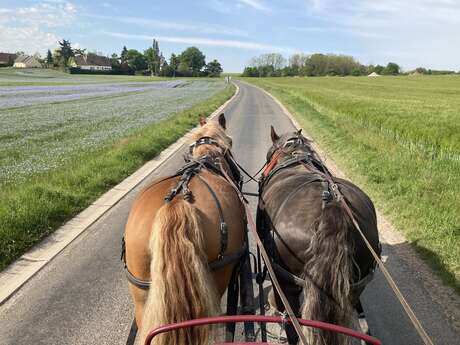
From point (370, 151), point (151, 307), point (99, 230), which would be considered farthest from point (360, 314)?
point (370, 151)

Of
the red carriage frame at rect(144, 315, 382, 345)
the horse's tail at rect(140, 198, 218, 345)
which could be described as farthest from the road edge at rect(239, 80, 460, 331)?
the horse's tail at rect(140, 198, 218, 345)

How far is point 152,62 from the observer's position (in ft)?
468

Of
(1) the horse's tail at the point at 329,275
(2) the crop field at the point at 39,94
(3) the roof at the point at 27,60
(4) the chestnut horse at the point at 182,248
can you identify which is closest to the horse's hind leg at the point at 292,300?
(1) the horse's tail at the point at 329,275

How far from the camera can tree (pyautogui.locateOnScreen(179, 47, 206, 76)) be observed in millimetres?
153875

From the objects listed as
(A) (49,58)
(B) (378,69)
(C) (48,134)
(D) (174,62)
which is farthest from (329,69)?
(C) (48,134)

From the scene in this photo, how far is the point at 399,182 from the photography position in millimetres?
8367

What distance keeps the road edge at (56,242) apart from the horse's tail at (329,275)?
3414 mm

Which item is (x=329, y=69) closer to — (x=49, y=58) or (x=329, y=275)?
(x=49, y=58)

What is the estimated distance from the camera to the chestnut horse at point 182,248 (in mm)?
2480

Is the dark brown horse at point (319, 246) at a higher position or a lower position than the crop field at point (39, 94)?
higher

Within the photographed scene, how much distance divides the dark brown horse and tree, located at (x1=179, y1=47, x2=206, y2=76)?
153m

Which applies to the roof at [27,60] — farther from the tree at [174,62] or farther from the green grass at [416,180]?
the green grass at [416,180]

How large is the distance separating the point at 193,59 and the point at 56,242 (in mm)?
155291

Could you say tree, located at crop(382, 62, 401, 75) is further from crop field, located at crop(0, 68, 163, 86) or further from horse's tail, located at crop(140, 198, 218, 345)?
horse's tail, located at crop(140, 198, 218, 345)
